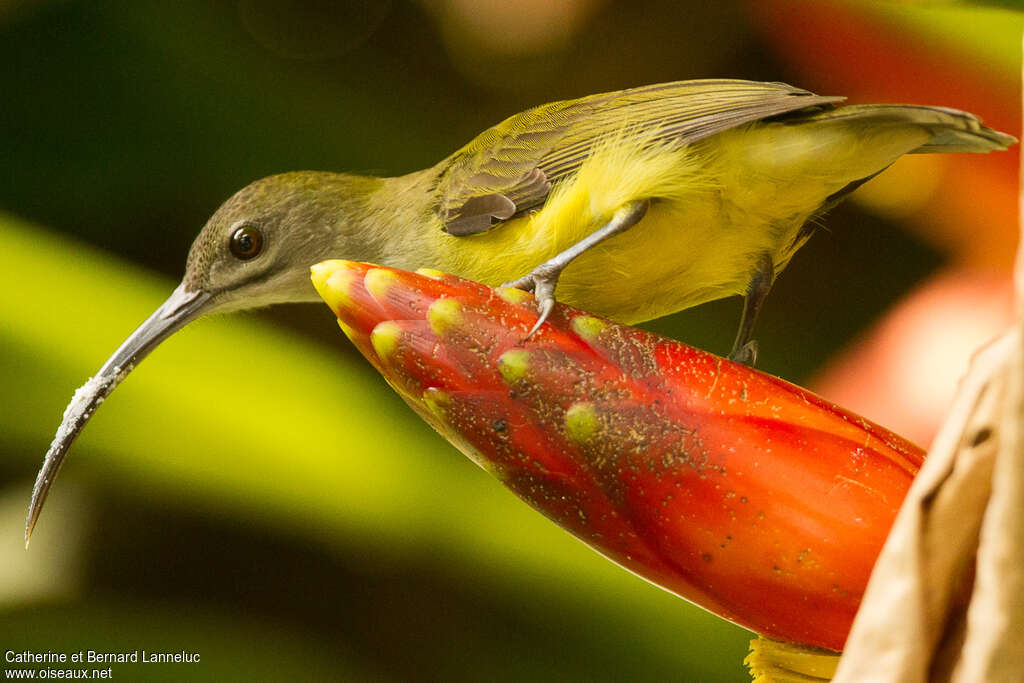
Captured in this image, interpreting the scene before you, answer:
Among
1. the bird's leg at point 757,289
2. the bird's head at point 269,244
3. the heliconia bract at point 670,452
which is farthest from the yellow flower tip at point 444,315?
the bird's head at point 269,244

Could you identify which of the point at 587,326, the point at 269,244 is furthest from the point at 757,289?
the point at 269,244

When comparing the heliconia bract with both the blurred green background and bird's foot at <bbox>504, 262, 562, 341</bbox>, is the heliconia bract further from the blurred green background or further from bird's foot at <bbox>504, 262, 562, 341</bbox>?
the blurred green background

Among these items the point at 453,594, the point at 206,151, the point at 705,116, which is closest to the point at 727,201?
the point at 705,116

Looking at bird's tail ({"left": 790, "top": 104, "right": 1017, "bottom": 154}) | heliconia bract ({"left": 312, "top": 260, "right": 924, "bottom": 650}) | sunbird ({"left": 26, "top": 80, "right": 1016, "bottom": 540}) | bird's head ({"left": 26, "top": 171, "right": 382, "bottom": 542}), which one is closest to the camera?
heliconia bract ({"left": 312, "top": 260, "right": 924, "bottom": 650})

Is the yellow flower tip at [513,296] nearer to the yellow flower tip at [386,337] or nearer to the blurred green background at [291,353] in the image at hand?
the yellow flower tip at [386,337]

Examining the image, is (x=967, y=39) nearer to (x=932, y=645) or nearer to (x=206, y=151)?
(x=932, y=645)

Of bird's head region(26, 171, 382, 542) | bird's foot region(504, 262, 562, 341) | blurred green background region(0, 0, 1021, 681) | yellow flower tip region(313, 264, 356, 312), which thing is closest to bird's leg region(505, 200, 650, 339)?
bird's foot region(504, 262, 562, 341)

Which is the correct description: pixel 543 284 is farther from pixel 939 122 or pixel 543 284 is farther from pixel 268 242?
pixel 268 242
